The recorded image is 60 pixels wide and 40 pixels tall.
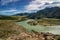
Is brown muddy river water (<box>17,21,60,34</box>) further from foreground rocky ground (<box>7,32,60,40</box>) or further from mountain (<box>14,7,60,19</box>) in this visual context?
mountain (<box>14,7,60,19</box>)

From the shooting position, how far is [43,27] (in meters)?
4.04

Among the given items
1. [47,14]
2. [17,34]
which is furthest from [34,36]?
[47,14]

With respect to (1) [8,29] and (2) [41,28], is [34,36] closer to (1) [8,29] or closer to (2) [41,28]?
(2) [41,28]

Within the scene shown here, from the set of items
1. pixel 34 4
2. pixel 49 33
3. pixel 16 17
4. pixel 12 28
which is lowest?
pixel 49 33

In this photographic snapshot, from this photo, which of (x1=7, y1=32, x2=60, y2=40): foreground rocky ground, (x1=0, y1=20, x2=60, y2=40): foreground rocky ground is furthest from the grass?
(x1=7, y1=32, x2=60, y2=40): foreground rocky ground

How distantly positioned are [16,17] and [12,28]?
0.35m

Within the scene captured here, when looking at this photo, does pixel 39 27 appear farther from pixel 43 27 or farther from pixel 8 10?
pixel 8 10

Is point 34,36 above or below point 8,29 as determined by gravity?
below

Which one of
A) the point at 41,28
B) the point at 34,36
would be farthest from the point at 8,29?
the point at 41,28

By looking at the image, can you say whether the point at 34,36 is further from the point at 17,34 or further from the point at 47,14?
the point at 47,14

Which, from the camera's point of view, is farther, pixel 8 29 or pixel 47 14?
pixel 47 14

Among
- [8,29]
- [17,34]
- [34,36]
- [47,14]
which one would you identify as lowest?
[34,36]

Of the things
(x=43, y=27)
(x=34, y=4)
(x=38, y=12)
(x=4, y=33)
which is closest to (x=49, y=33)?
(x=43, y=27)

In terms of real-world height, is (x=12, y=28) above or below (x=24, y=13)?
below
